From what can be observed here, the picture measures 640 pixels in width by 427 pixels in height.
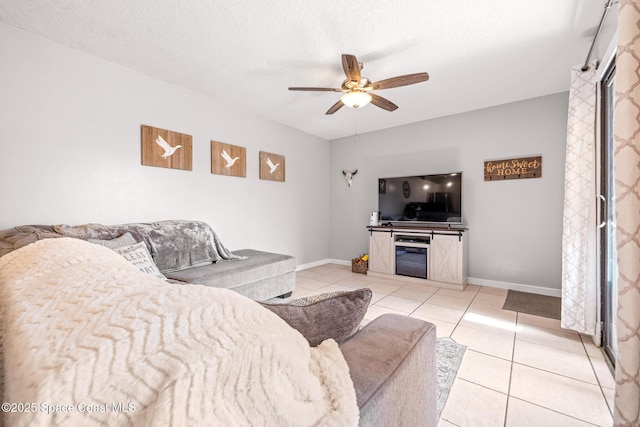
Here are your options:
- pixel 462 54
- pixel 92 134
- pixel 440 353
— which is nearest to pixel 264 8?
pixel 462 54

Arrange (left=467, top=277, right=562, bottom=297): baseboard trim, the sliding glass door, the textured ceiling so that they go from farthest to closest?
(left=467, top=277, right=562, bottom=297): baseboard trim, the sliding glass door, the textured ceiling

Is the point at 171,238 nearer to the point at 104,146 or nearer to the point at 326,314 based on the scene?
the point at 104,146

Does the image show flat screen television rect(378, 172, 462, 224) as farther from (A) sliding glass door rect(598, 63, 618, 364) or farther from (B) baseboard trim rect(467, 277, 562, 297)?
(A) sliding glass door rect(598, 63, 618, 364)

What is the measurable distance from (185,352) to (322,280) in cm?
383

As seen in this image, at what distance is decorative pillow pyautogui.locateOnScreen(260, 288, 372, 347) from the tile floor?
1.16 meters

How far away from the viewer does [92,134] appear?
2.50 metres

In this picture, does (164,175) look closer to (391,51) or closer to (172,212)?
(172,212)

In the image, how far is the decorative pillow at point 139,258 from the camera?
1.99 meters

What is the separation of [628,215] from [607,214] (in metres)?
1.63

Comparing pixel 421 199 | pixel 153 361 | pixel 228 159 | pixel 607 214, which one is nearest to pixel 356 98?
pixel 228 159

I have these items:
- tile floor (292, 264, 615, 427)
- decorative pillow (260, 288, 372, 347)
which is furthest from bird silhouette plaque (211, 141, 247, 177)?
decorative pillow (260, 288, 372, 347)

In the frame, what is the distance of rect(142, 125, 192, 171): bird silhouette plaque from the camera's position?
9.34ft

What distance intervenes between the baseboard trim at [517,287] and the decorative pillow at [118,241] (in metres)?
4.20

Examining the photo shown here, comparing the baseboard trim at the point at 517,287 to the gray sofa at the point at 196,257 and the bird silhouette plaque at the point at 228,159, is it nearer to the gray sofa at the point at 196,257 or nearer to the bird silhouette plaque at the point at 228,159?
the gray sofa at the point at 196,257
